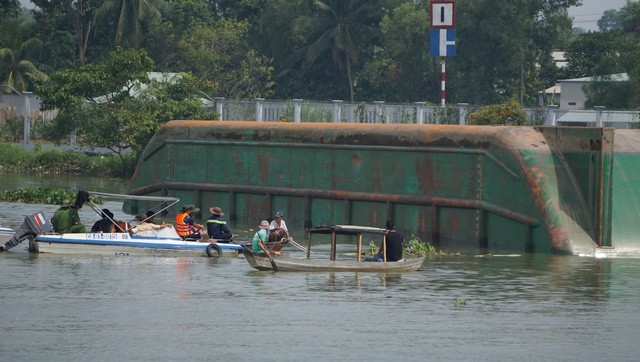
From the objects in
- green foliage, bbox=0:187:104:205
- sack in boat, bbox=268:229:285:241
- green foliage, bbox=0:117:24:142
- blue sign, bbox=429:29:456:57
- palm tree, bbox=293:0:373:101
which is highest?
palm tree, bbox=293:0:373:101

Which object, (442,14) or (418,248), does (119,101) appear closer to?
(442,14)

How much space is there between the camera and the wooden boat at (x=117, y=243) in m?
32.2

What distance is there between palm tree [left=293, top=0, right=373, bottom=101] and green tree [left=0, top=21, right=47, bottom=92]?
16.9 meters

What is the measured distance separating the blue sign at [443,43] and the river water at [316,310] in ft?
71.3

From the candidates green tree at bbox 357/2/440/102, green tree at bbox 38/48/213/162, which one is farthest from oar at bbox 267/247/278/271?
green tree at bbox 357/2/440/102

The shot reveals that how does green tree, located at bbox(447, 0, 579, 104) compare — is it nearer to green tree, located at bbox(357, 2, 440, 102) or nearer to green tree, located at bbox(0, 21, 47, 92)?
green tree, located at bbox(357, 2, 440, 102)

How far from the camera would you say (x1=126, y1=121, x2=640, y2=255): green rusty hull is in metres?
33.0

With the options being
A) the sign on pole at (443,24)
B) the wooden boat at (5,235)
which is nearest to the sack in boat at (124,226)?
the wooden boat at (5,235)

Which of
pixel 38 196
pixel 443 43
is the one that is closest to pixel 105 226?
pixel 38 196

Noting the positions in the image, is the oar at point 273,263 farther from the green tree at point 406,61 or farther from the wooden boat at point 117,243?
the green tree at point 406,61

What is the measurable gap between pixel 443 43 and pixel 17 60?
42188 mm

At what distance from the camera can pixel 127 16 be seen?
298ft

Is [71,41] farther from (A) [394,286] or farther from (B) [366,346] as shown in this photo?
(B) [366,346]

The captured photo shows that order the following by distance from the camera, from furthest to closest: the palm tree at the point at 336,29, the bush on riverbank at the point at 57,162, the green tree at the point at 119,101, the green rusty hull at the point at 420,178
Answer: the palm tree at the point at 336,29 → the bush on riverbank at the point at 57,162 → the green tree at the point at 119,101 → the green rusty hull at the point at 420,178
